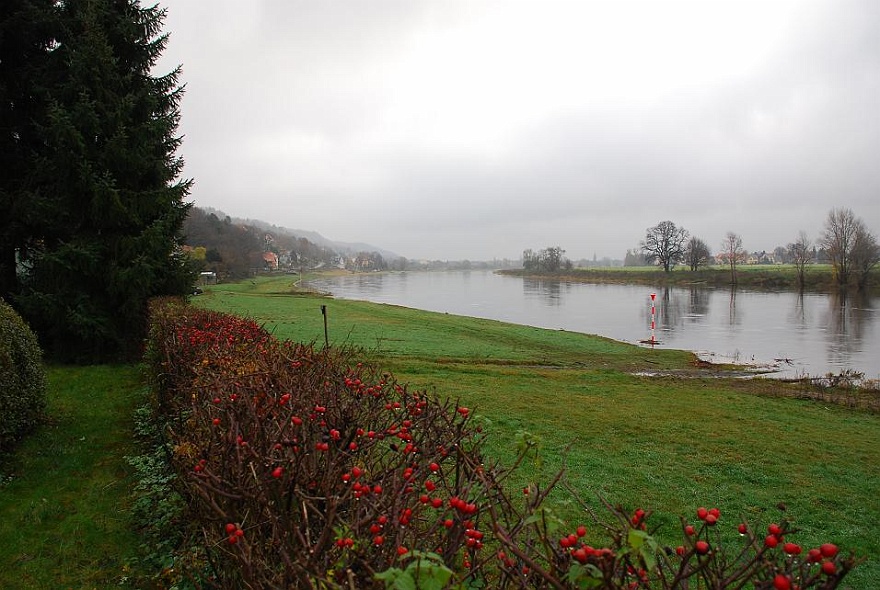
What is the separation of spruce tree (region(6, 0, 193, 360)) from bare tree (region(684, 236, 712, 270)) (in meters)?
83.0

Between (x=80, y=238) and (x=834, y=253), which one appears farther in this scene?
(x=834, y=253)

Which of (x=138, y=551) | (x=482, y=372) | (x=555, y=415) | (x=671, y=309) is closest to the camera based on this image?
(x=138, y=551)

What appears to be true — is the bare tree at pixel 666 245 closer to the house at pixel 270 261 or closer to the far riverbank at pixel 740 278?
the far riverbank at pixel 740 278

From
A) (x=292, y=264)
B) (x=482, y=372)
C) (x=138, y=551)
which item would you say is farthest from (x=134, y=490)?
(x=292, y=264)

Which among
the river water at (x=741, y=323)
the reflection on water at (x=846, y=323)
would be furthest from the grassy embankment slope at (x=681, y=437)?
the reflection on water at (x=846, y=323)

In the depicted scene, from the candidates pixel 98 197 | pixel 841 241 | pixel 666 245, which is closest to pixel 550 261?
pixel 666 245

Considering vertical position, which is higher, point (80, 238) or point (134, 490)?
point (80, 238)

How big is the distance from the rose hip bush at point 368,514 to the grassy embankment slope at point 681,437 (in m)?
0.96

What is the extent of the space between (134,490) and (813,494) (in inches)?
288

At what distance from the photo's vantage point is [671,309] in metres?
40.5

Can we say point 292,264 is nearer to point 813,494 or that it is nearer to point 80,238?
point 80,238

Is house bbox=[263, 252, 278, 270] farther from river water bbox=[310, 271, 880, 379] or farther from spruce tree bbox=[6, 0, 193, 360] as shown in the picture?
spruce tree bbox=[6, 0, 193, 360]

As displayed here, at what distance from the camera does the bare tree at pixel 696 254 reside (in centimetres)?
8125

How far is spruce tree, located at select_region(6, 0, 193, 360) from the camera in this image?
11469 millimetres
